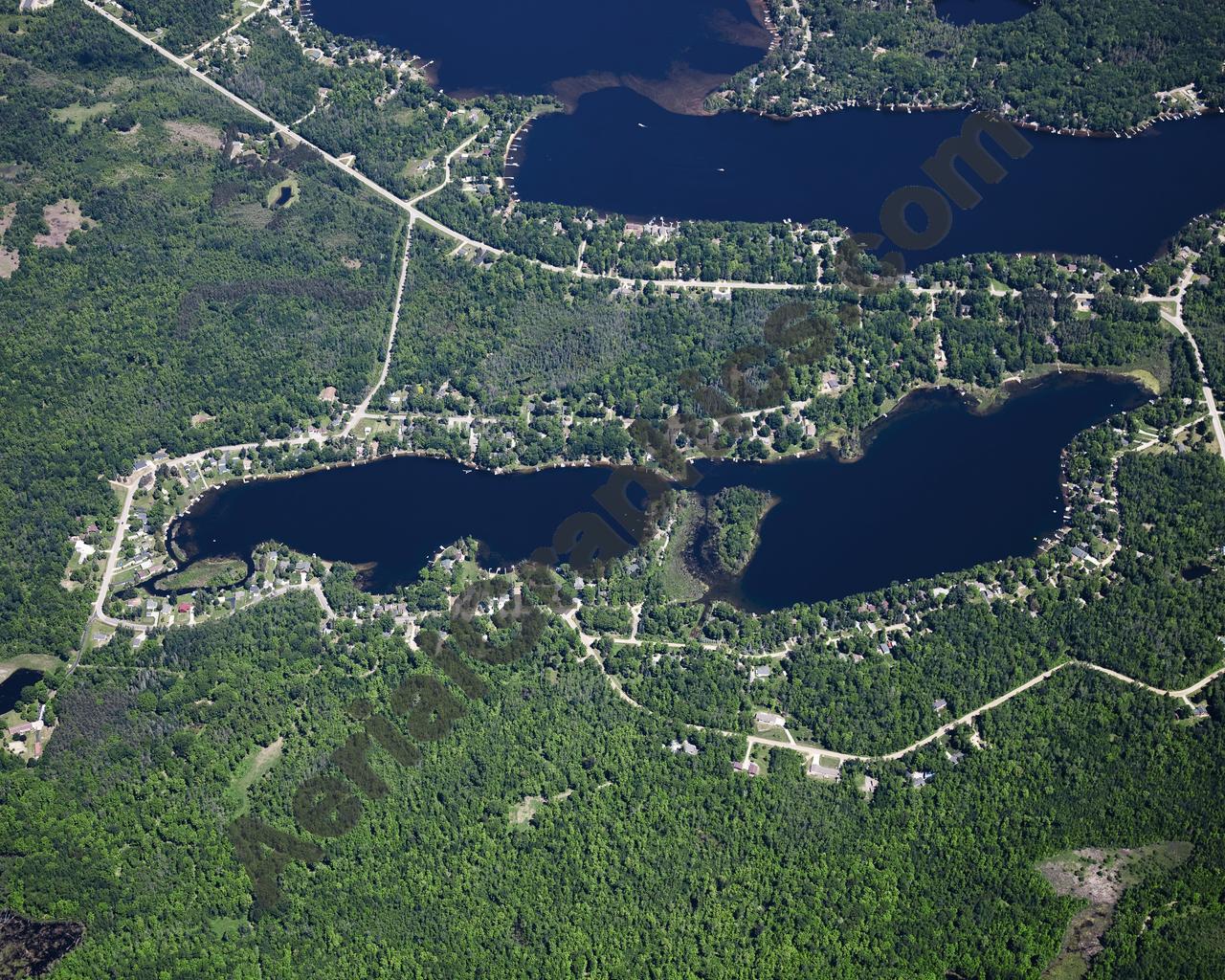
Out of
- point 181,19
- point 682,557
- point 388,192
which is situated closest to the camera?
point 682,557

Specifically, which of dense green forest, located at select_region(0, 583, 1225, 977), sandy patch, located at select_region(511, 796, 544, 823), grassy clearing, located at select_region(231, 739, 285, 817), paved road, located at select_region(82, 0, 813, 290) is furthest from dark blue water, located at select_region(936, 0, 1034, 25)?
grassy clearing, located at select_region(231, 739, 285, 817)

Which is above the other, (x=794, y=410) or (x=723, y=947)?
(x=794, y=410)

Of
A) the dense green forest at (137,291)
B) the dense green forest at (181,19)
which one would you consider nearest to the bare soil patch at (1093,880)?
the dense green forest at (137,291)

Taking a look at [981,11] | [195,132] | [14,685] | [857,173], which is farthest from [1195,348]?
[14,685]

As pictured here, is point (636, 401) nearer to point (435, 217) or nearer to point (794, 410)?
point (794, 410)

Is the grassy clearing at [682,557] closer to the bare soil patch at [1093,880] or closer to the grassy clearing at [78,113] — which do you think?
the bare soil patch at [1093,880]

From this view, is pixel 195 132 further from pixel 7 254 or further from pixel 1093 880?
pixel 1093 880

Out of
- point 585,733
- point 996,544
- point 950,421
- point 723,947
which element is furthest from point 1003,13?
point 723,947
